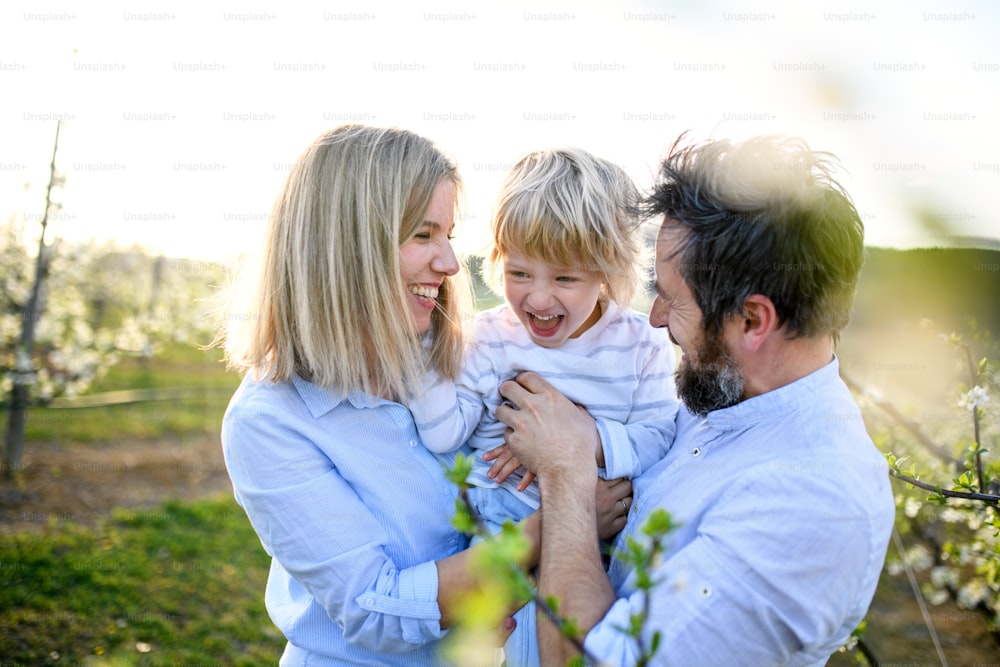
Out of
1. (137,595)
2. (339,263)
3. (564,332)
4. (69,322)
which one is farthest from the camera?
(69,322)

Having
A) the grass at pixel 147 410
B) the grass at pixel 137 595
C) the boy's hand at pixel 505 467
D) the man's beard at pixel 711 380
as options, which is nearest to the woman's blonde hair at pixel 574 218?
the man's beard at pixel 711 380

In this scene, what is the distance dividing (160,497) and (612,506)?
5.46 metres

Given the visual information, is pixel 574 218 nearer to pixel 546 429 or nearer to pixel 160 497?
pixel 546 429

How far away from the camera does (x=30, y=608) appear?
15.1 ft

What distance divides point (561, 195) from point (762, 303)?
861mm

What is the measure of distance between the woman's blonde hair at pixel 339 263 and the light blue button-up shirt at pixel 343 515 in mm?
103

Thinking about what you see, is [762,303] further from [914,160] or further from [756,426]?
[914,160]

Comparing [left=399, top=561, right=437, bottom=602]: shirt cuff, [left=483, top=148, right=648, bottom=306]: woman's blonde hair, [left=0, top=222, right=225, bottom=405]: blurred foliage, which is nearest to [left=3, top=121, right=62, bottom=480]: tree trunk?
[left=0, top=222, right=225, bottom=405]: blurred foliage

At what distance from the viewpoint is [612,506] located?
2.18 meters

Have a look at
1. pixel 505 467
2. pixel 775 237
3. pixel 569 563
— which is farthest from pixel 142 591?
pixel 775 237

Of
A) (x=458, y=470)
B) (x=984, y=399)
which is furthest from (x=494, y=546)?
(x=984, y=399)

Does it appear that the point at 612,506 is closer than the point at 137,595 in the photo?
Yes

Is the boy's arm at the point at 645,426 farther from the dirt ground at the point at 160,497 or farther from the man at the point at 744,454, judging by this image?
the dirt ground at the point at 160,497

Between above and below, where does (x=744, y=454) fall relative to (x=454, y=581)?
above
